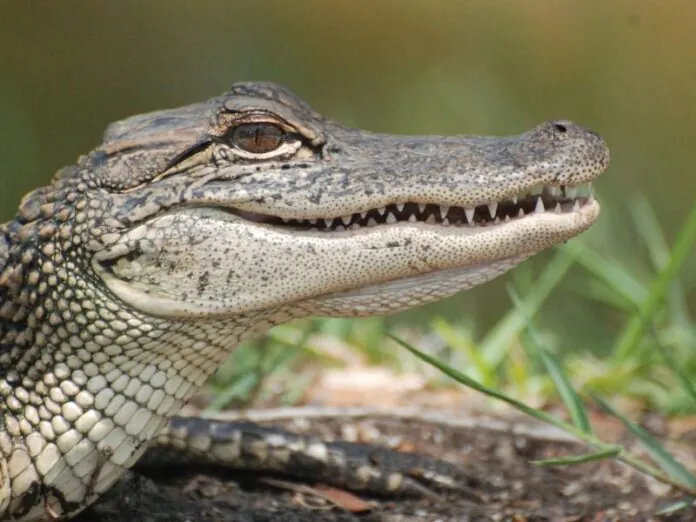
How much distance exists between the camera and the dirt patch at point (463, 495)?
3711 millimetres

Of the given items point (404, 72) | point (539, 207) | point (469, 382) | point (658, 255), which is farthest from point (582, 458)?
point (404, 72)

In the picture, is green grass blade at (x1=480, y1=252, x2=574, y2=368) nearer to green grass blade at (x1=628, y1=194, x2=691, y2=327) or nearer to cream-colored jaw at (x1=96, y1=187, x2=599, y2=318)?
green grass blade at (x1=628, y1=194, x2=691, y2=327)

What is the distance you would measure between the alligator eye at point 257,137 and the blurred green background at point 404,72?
3.70m

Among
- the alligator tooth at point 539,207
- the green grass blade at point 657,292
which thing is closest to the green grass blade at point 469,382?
the alligator tooth at point 539,207

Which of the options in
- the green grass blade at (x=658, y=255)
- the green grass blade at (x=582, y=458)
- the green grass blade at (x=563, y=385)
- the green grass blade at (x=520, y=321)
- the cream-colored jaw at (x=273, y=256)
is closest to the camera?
the cream-colored jaw at (x=273, y=256)

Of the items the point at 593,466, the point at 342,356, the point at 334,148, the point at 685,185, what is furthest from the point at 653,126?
the point at 334,148

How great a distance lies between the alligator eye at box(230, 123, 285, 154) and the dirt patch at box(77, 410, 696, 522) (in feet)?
3.84

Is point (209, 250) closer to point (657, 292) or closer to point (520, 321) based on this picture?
point (657, 292)

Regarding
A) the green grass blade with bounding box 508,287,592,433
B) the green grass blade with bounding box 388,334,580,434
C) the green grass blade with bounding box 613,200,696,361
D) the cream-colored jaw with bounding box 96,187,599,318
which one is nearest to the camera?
the cream-colored jaw with bounding box 96,187,599,318

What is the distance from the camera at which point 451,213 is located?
3309 mm

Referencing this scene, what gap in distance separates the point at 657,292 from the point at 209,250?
2.12 meters

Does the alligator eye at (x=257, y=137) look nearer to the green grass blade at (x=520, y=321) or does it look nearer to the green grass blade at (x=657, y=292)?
the green grass blade at (x=657, y=292)

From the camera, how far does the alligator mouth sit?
3.29m

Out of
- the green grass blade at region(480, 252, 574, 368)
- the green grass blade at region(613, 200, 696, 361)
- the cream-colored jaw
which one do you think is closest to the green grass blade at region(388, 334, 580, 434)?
the cream-colored jaw
